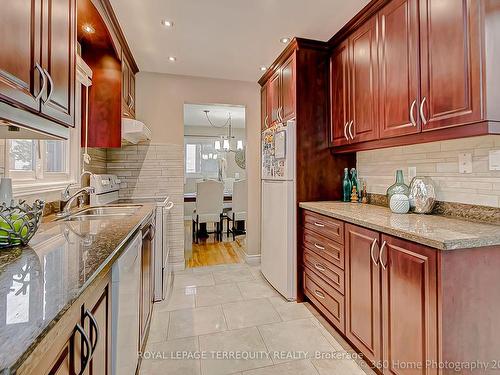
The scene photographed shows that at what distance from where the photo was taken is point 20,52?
2.94 ft

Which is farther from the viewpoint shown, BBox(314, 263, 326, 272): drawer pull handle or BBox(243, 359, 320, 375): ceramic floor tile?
BBox(314, 263, 326, 272): drawer pull handle

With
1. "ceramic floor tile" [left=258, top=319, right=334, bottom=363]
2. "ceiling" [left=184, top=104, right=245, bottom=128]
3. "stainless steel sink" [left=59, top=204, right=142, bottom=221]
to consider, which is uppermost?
"ceiling" [left=184, top=104, right=245, bottom=128]

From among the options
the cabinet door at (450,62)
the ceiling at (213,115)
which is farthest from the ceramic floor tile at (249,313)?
the ceiling at (213,115)

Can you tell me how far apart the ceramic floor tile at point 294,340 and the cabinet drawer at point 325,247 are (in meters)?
0.55

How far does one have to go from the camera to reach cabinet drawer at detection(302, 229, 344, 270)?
1.92m

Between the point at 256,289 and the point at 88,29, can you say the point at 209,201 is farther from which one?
the point at 88,29

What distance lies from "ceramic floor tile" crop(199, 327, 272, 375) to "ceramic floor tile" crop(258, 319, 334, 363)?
0.07 meters

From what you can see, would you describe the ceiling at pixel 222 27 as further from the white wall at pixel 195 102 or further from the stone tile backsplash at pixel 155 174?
the stone tile backsplash at pixel 155 174

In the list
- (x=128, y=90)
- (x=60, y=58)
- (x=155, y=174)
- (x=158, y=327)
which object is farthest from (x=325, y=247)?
(x=128, y=90)

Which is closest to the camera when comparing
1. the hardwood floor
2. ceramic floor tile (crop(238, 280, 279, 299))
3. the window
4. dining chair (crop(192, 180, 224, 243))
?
ceramic floor tile (crop(238, 280, 279, 299))

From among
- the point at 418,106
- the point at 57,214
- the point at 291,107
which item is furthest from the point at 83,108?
the point at 418,106

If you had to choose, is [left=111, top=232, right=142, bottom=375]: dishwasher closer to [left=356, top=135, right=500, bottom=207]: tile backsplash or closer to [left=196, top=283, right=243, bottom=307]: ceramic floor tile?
[left=196, top=283, right=243, bottom=307]: ceramic floor tile

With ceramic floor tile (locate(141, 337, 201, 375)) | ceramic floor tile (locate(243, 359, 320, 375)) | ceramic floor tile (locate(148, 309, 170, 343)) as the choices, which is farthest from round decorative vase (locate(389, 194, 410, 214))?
ceramic floor tile (locate(148, 309, 170, 343))

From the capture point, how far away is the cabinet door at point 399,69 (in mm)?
1660
